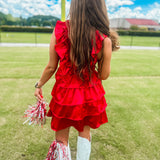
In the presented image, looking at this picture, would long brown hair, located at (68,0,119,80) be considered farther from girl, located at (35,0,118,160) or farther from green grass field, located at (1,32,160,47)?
green grass field, located at (1,32,160,47)

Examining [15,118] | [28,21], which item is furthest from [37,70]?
[28,21]

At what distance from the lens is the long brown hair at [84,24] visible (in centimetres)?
113

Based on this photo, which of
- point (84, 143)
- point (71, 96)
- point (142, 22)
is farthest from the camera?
point (142, 22)

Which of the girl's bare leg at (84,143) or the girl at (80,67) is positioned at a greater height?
the girl at (80,67)

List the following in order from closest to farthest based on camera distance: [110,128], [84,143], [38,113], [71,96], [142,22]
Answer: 1. [71,96]
2. [84,143]
3. [38,113]
4. [110,128]
5. [142,22]

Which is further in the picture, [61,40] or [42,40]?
[42,40]

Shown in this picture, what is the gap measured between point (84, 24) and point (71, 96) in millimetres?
515

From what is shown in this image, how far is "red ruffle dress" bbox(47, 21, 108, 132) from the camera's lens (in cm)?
120

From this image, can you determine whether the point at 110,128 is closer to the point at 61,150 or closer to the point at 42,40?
the point at 61,150

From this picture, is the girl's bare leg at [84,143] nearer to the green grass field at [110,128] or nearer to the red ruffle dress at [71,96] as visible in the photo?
the red ruffle dress at [71,96]

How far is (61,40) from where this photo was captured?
3.84 feet

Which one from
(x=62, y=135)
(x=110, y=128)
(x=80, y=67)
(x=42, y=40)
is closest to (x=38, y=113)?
(x=62, y=135)

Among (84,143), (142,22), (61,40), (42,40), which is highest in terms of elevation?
(142,22)

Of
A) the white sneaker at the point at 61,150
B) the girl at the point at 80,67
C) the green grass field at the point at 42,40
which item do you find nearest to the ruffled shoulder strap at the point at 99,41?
the girl at the point at 80,67
